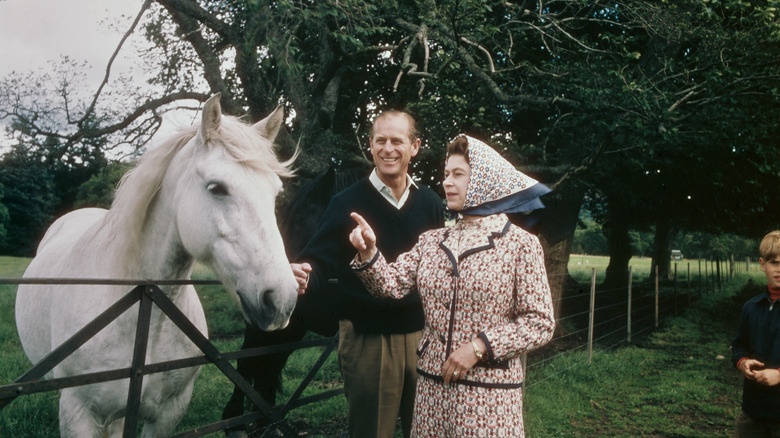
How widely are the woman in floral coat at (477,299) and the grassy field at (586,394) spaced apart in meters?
2.67

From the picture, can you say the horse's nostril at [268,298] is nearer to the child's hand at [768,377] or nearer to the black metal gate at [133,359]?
the black metal gate at [133,359]

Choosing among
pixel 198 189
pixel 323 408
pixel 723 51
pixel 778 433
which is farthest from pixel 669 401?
pixel 198 189

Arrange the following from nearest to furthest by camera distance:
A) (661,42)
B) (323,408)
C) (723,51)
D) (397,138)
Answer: (397,138) → (323,408) → (723,51) → (661,42)

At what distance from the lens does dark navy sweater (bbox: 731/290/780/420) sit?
8.87 feet

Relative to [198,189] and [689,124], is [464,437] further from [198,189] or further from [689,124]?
[689,124]

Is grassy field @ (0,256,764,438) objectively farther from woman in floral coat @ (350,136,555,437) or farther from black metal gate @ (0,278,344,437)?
woman in floral coat @ (350,136,555,437)

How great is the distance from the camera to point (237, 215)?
200 cm

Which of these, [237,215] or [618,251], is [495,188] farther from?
[618,251]

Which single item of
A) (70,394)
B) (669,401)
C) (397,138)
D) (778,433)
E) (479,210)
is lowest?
(669,401)

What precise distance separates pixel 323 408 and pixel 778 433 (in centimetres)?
373

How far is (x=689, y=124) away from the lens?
6.91 metres

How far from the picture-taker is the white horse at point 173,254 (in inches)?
76.8

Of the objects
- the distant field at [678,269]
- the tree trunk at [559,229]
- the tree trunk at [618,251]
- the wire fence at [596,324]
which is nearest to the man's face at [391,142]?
the wire fence at [596,324]

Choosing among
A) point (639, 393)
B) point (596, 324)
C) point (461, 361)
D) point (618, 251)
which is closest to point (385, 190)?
point (461, 361)
